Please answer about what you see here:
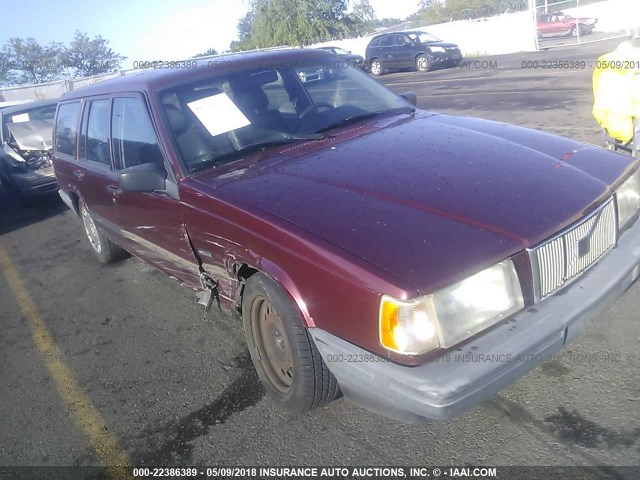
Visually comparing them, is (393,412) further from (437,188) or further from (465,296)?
(437,188)

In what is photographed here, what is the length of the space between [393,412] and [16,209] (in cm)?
846

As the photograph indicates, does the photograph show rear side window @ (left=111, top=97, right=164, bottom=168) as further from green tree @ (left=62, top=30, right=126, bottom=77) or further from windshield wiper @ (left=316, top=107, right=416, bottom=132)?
green tree @ (left=62, top=30, right=126, bottom=77)

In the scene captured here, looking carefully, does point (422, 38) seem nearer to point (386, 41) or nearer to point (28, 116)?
point (386, 41)

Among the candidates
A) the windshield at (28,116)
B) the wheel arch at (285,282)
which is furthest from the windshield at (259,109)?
the windshield at (28,116)

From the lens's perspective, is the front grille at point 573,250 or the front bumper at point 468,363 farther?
the front grille at point 573,250

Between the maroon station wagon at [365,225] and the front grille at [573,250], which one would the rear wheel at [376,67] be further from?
the front grille at [573,250]

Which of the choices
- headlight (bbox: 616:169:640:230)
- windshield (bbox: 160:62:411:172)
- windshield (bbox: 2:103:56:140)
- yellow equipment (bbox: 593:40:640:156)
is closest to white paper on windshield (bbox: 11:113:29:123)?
windshield (bbox: 2:103:56:140)

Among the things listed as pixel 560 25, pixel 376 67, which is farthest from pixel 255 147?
pixel 560 25

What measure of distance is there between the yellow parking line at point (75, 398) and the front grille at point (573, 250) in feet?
6.87

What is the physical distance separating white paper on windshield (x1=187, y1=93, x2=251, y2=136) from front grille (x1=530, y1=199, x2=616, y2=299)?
1.96 m

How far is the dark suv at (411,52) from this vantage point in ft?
68.3

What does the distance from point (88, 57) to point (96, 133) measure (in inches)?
2242

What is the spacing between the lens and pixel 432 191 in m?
2.65

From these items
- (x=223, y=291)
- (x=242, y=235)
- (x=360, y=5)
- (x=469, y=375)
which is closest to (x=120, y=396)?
(x=223, y=291)
